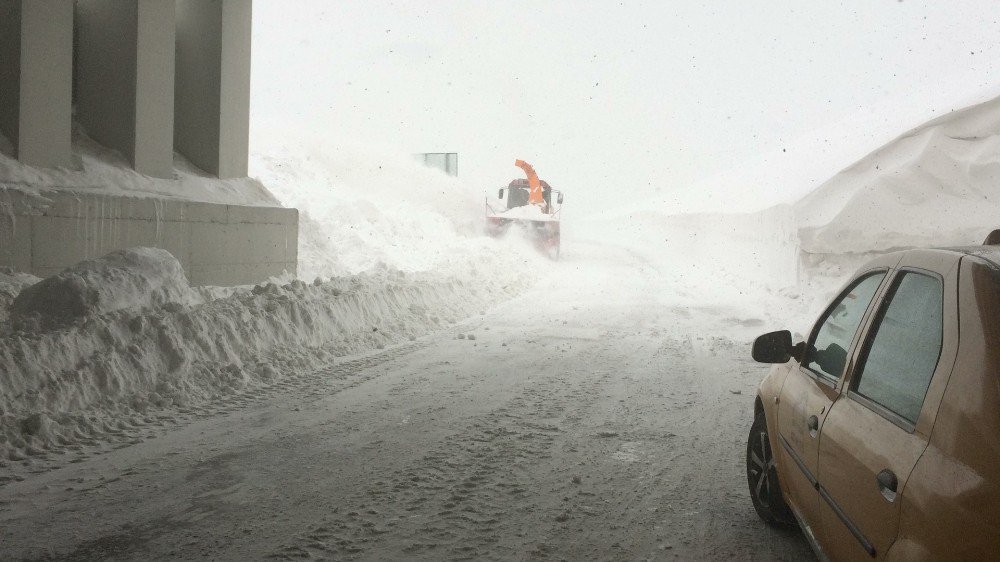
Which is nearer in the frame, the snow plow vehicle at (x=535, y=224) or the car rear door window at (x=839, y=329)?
the car rear door window at (x=839, y=329)

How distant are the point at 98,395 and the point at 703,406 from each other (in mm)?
5137

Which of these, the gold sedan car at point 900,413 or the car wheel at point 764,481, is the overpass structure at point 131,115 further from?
the gold sedan car at point 900,413

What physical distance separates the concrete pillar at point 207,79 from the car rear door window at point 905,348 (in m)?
12.3

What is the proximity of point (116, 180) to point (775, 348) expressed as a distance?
979 centimetres

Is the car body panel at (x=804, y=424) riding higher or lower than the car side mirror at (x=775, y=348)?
lower

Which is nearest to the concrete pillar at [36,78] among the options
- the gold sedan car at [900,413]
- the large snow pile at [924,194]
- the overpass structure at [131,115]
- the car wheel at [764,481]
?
the overpass structure at [131,115]

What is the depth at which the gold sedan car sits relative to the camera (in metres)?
1.96

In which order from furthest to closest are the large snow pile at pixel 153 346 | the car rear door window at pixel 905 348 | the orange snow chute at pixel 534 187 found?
the orange snow chute at pixel 534 187
the large snow pile at pixel 153 346
the car rear door window at pixel 905 348

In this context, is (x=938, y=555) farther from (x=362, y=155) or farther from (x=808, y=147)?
(x=362, y=155)

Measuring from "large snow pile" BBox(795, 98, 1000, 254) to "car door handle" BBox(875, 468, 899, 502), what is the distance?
10.9m

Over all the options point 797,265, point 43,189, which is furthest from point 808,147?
point 43,189

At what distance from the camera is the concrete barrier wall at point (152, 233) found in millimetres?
8680

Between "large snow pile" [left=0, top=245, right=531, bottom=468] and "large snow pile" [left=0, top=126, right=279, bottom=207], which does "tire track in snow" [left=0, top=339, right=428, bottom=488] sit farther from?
"large snow pile" [left=0, top=126, right=279, bottom=207]

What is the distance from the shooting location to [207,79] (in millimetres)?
13266
